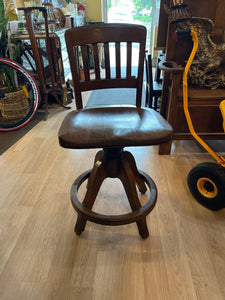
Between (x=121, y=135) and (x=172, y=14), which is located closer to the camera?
(x=121, y=135)

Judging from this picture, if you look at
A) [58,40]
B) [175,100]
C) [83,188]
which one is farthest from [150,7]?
[83,188]

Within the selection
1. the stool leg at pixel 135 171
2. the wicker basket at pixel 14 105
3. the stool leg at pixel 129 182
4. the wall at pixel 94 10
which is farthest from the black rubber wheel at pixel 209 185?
the wall at pixel 94 10

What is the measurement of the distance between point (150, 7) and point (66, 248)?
5097mm

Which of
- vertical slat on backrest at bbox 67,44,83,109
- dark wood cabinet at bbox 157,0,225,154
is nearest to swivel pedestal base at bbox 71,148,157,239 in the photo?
vertical slat on backrest at bbox 67,44,83,109


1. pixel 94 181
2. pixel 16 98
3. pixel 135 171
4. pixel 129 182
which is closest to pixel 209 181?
pixel 135 171

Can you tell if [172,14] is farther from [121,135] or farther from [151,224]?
[151,224]

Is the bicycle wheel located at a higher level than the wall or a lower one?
lower

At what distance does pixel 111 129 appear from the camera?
791 millimetres

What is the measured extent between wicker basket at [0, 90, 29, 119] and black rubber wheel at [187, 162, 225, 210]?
190 centimetres

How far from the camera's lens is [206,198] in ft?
3.93

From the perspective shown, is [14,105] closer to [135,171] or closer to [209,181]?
[135,171]

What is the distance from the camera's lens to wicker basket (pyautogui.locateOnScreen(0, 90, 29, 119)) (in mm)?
2191

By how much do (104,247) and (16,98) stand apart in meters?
1.86

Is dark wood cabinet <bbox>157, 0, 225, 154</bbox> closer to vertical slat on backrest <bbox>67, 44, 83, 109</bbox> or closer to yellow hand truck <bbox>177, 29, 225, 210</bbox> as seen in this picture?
yellow hand truck <bbox>177, 29, 225, 210</bbox>
